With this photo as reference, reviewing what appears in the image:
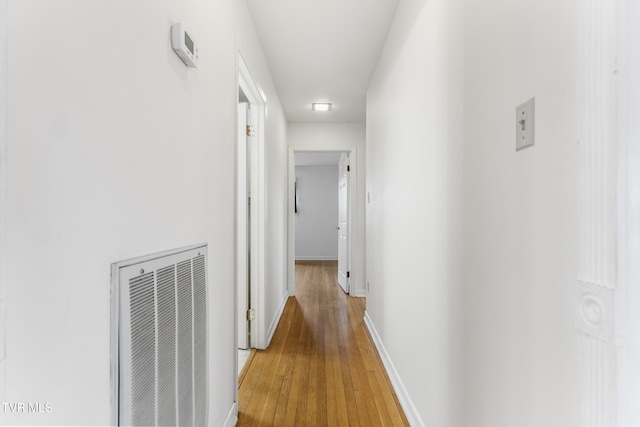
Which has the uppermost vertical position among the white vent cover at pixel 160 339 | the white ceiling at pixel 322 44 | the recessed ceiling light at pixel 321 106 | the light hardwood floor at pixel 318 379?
the white ceiling at pixel 322 44

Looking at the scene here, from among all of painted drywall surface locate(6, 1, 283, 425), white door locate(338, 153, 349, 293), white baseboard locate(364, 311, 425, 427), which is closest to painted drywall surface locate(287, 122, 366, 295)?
white door locate(338, 153, 349, 293)

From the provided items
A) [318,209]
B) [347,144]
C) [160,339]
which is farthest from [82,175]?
[318,209]

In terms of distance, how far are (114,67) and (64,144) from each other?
9.7 inches

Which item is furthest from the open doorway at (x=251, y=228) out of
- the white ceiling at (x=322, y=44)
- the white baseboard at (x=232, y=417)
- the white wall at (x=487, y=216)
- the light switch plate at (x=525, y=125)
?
the light switch plate at (x=525, y=125)

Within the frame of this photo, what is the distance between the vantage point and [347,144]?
435cm

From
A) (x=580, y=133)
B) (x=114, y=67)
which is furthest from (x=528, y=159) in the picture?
(x=114, y=67)

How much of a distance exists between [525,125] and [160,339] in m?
1.16

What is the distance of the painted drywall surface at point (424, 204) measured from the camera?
3.99 ft

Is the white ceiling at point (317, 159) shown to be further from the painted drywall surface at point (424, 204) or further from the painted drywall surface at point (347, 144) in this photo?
the painted drywall surface at point (424, 204)

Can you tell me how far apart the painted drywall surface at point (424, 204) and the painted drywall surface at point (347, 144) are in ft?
5.86

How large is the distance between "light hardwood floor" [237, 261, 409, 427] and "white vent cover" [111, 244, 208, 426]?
0.75 meters

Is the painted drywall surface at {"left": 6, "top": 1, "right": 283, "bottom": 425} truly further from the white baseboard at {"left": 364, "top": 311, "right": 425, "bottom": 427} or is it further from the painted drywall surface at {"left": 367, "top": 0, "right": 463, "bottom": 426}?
the white baseboard at {"left": 364, "top": 311, "right": 425, "bottom": 427}

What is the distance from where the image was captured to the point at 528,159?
2.62 ft

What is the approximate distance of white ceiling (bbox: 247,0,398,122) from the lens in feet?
6.63
